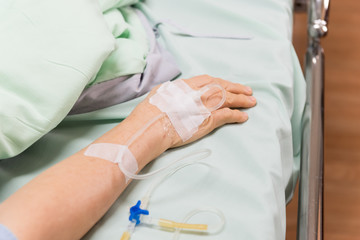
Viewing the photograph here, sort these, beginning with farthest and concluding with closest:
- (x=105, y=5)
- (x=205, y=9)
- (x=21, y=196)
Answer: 1. (x=205, y=9)
2. (x=105, y=5)
3. (x=21, y=196)

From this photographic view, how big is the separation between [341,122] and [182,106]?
119 cm

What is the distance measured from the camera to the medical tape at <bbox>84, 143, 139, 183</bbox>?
2.34 feet

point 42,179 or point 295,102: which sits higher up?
point 42,179

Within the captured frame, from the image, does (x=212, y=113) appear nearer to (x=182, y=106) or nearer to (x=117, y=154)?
(x=182, y=106)

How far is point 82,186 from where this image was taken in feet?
2.16

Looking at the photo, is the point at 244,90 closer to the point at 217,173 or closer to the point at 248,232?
the point at 217,173

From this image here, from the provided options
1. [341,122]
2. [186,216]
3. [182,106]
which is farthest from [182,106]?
[341,122]

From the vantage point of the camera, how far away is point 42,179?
65 cm

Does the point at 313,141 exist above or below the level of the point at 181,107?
below

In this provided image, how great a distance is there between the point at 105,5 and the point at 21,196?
48 centimetres

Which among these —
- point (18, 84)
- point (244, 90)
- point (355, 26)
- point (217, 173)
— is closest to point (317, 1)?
point (244, 90)

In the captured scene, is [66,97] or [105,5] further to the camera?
[105,5]

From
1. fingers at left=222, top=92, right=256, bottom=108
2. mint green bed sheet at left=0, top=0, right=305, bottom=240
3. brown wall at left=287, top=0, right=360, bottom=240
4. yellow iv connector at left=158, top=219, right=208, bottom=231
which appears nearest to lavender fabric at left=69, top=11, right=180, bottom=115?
mint green bed sheet at left=0, top=0, right=305, bottom=240

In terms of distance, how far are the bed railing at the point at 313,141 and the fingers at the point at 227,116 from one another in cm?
16
